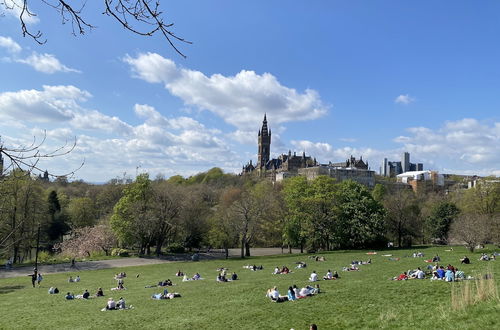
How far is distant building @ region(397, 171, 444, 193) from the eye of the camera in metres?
151

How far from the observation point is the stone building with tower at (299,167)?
A: 14562 cm

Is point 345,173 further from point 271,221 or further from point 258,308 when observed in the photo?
Answer: point 258,308

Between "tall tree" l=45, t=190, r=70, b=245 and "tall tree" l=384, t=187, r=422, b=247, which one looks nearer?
"tall tree" l=384, t=187, r=422, b=247

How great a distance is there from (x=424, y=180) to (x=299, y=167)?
5108 cm

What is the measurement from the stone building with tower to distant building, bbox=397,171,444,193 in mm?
17570

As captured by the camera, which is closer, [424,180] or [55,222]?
[55,222]

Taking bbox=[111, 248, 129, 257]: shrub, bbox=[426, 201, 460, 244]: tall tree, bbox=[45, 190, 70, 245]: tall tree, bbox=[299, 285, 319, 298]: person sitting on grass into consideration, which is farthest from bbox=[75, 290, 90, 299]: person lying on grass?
bbox=[426, 201, 460, 244]: tall tree

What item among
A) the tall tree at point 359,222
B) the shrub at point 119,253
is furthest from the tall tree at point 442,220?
the shrub at point 119,253

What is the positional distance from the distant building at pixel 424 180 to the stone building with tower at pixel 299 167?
57.6 ft

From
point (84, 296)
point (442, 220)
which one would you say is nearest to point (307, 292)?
point (84, 296)

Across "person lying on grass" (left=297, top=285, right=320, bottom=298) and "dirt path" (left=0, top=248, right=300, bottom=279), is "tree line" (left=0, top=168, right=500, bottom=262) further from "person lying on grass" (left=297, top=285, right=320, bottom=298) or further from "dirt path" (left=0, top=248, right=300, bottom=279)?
"person lying on grass" (left=297, top=285, right=320, bottom=298)

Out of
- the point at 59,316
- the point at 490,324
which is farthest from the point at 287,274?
the point at 490,324

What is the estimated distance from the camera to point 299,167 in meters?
171

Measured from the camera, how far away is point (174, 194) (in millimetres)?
54344
